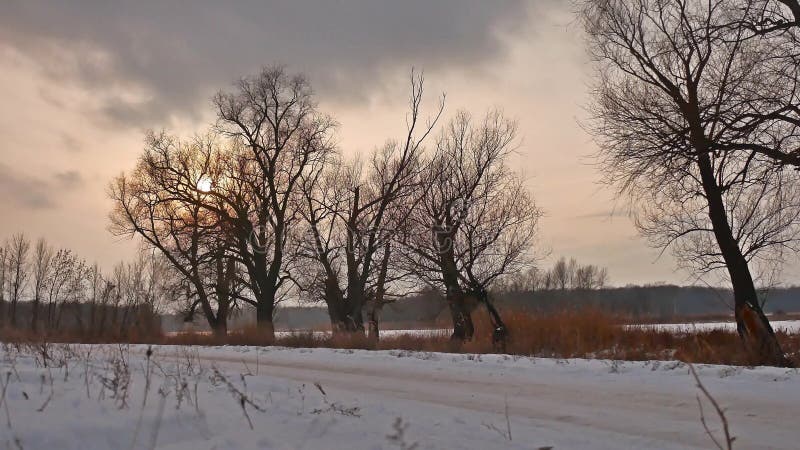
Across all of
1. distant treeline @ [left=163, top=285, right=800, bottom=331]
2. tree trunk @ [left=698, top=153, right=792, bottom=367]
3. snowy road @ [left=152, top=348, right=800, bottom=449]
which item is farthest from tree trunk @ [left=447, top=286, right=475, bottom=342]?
snowy road @ [left=152, top=348, right=800, bottom=449]

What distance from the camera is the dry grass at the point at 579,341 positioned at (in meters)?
13.2

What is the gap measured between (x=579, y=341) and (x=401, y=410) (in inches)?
400

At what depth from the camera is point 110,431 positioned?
436cm

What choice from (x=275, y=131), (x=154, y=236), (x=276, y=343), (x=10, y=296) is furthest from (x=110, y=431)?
(x=10, y=296)

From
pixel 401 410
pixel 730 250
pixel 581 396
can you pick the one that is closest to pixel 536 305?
pixel 730 250

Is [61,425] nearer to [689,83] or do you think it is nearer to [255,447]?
[255,447]

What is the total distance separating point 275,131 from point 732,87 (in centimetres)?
2389

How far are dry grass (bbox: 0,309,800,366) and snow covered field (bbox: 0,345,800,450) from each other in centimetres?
339

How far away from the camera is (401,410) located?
629 cm

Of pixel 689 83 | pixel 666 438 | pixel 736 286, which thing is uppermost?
pixel 689 83

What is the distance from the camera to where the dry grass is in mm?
13159

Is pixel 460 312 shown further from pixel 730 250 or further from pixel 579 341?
pixel 730 250

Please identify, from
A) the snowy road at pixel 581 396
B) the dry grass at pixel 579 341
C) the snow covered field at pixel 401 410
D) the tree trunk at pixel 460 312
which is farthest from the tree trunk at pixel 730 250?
the tree trunk at pixel 460 312

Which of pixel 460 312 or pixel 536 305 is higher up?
pixel 536 305
